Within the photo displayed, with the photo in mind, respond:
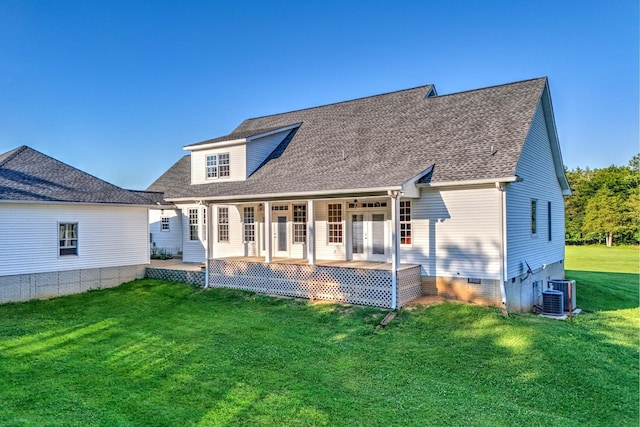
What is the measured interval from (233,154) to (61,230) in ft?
24.1

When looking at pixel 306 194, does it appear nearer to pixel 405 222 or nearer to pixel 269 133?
pixel 405 222

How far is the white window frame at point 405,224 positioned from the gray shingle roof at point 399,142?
116 centimetres

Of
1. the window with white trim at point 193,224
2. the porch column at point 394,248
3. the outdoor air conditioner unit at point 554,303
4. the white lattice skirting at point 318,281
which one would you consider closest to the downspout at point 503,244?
the white lattice skirting at point 318,281

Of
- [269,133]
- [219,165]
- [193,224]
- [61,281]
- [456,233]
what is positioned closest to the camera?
[456,233]

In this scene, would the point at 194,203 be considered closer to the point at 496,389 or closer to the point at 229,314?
the point at 229,314

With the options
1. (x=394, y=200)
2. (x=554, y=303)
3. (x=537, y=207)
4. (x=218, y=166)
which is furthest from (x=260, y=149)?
(x=554, y=303)

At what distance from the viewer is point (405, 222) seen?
42.3 ft

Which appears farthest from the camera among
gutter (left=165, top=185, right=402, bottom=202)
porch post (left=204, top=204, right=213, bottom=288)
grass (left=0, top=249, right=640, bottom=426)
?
porch post (left=204, top=204, right=213, bottom=288)

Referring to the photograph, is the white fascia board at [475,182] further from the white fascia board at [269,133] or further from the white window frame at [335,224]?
the white fascia board at [269,133]

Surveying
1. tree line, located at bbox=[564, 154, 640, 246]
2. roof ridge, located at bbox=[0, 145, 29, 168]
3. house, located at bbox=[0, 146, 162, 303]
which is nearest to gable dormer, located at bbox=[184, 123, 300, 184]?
house, located at bbox=[0, 146, 162, 303]

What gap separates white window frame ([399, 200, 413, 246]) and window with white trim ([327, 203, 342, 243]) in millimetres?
2596

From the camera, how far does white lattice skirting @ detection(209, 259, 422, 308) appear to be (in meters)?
11.5

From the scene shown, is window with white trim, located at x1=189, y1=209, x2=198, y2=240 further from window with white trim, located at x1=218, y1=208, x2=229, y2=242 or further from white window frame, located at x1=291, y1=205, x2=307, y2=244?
white window frame, located at x1=291, y1=205, x2=307, y2=244

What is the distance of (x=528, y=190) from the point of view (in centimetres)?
1338
